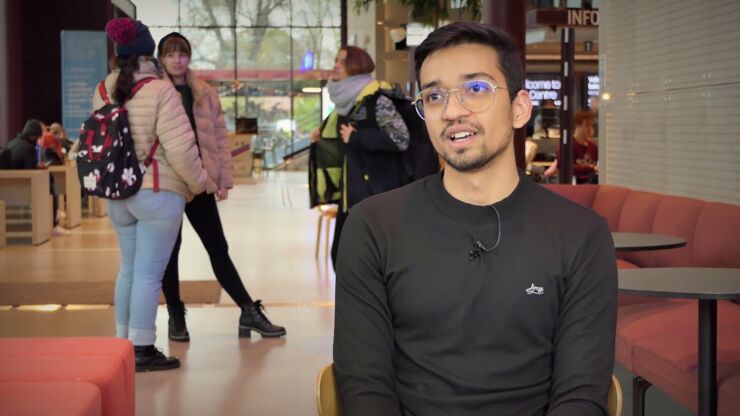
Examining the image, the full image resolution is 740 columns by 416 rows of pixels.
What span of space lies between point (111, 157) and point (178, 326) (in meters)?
1.35

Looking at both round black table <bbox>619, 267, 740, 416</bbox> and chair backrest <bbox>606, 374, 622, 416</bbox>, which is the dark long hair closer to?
round black table <bbox>619, 267, 740, 416</bbox>

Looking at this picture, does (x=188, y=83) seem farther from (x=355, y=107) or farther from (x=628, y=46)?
(x=628, y=46)

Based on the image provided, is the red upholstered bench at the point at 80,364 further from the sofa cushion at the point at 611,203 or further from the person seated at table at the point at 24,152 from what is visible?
the person seated at table at the point at 24,152

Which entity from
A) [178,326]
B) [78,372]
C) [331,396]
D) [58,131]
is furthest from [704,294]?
[58,131]

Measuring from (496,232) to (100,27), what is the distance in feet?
80.5

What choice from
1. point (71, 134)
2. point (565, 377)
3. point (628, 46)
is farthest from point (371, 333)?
point (71, 134)

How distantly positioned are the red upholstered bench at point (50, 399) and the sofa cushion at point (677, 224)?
328cm

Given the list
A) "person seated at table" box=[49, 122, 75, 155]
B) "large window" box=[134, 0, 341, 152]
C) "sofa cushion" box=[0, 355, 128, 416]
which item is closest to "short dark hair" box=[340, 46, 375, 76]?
"sofa cushion" box=[0, 355, 128, 416]

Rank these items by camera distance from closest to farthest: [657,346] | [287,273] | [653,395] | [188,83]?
[657,346] < [653,395] < [188,83] < [287,273]

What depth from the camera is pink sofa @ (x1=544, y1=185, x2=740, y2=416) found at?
3.77 meters

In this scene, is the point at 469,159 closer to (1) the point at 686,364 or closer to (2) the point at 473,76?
(2) the point at 473,76

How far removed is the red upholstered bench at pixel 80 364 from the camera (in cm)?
314

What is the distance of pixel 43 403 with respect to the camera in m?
2.76

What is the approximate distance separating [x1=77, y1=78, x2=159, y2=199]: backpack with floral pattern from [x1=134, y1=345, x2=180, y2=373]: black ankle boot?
784 mm
